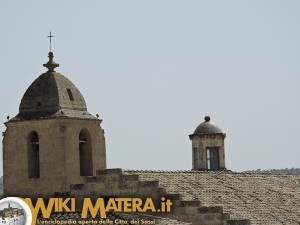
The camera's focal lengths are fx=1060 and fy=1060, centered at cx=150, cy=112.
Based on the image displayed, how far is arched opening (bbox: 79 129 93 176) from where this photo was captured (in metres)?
40.8

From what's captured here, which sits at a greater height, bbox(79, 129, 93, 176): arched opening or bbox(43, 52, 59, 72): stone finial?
bbox(43, 52, 59, 72): stone finial

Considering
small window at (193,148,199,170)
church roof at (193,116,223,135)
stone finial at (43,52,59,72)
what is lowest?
small window at (193,148,199,170)

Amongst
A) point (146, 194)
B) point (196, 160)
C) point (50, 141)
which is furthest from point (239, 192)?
point (196, 160)

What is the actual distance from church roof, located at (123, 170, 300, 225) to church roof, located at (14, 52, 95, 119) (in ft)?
14.3

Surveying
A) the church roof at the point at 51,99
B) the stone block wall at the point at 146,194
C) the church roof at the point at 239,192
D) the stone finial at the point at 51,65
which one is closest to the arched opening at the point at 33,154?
the church roof at the point at 51,99

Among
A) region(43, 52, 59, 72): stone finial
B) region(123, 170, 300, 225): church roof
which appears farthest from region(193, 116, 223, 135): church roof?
region(43, 52, 59, 72): stone finial

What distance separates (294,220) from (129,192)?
6.88 meters

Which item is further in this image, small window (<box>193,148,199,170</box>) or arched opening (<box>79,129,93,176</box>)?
small window (<box>193,148,199,170</box>)

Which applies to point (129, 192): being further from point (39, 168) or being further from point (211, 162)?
point (211, 162)

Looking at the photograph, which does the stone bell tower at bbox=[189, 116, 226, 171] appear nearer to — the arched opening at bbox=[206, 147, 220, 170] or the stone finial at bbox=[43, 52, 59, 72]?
the arched opening at bbox=[206, 147, 220, 170]

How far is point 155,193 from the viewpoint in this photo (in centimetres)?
3500

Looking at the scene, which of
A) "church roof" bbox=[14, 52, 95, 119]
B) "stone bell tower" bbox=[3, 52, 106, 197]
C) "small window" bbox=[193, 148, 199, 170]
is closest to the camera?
"stone bell tower" bbox=[3, 52, 106, 197]

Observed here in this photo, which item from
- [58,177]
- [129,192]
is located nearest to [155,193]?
[129,192]

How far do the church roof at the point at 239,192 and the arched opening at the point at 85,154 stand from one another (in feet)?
11.4
